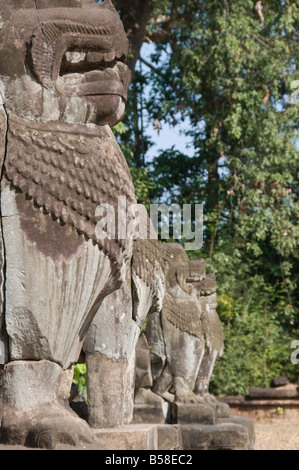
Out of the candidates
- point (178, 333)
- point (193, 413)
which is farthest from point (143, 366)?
point (193, 413)

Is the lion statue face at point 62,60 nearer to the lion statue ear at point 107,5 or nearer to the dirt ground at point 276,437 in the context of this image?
the lion statue ear at point 107,5

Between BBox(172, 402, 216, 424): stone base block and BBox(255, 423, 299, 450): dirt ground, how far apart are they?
2056 mm

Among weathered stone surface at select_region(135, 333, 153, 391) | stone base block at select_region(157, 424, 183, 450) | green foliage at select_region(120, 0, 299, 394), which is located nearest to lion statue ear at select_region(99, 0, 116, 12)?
stone base block at select_region(157, 424, 183, 450)

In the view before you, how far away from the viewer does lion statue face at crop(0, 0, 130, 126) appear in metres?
3.23

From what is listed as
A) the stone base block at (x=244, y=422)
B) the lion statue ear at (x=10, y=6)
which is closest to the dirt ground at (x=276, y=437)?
the stone base block at (x=244, y=422)

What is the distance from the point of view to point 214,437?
788cm

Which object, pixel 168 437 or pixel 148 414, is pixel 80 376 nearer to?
pixel 148 414

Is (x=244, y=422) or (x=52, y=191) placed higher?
(x=52, y=191)

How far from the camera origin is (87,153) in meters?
3.25

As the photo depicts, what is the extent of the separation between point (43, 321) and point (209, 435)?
5161 millimetres

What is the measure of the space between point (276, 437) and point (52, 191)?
923 cm

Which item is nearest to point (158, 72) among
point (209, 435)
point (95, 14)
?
point (209, 435)

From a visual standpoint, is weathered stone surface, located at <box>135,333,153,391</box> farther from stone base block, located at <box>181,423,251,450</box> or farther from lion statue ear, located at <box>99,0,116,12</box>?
lion statue ear, located at <box>99,0,116,12</box>

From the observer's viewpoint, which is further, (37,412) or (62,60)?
(62,60)
